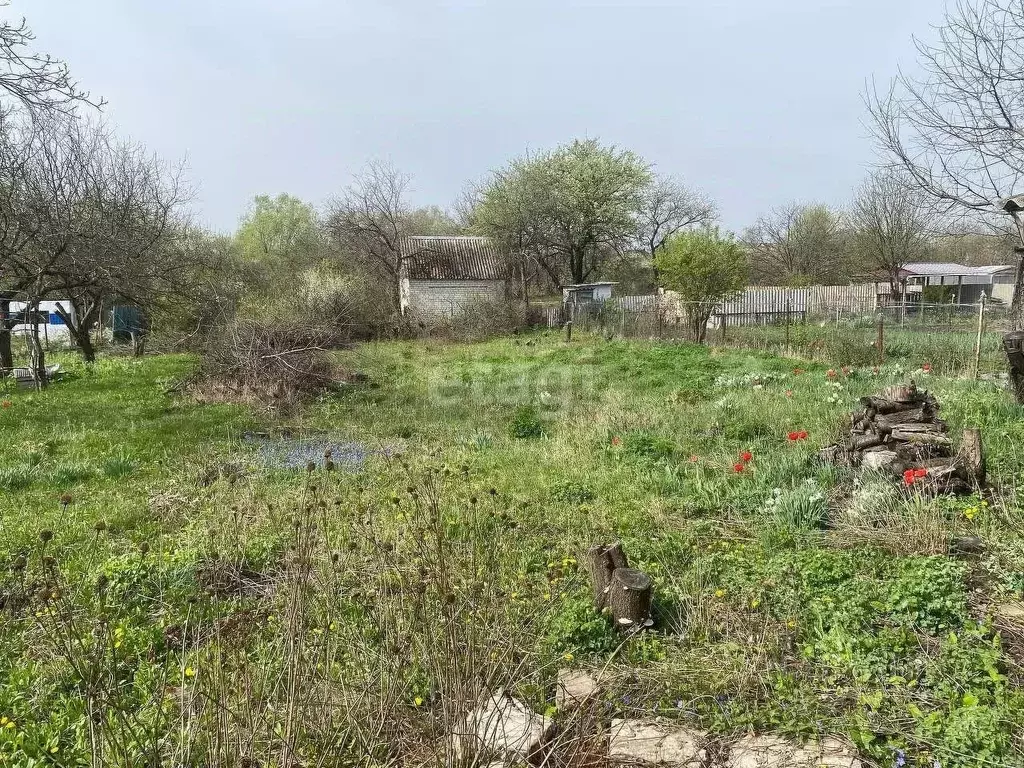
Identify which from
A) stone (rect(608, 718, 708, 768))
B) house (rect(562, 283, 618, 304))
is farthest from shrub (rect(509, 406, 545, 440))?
house (rect(562, 283, 618, 304))

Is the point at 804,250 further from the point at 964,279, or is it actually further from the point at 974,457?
the point at 974,457

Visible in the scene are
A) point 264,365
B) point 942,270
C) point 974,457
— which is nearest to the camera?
point 974,457

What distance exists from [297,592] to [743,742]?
6.31 ft

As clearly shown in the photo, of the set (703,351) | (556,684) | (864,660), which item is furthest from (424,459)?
(703,351)

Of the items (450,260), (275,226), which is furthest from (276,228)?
(450,260)

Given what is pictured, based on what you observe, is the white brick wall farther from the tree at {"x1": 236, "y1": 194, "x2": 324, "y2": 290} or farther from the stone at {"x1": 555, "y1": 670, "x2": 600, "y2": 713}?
the stone at {"x1": 555, "y1": 670, "x2": 600, "y2": 713}

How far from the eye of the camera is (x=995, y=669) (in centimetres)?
297

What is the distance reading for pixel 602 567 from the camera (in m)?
3.77

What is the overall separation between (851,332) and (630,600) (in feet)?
45.8

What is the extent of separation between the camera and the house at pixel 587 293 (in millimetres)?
27406

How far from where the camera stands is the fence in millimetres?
12852

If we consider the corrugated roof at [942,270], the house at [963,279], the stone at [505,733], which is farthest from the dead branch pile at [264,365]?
the corrugated roof at [942,270]

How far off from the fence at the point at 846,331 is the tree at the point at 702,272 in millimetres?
297

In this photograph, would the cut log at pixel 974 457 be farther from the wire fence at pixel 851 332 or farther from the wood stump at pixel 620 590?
the wire fence at pixel 851 332
